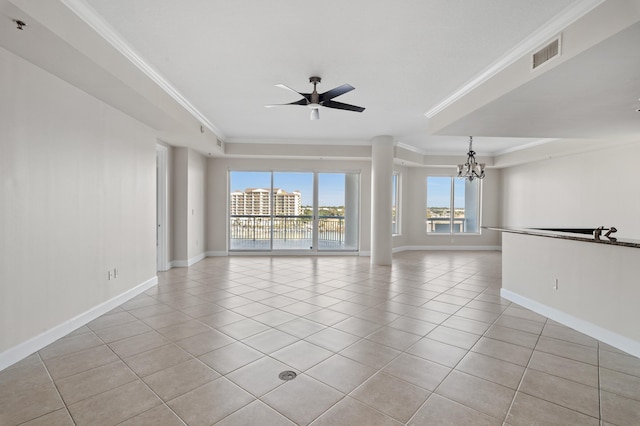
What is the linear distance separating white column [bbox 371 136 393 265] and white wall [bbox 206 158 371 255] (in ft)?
3.72

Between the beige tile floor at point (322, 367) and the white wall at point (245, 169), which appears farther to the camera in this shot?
the white wall at point (245, 169)

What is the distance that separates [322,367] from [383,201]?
16.6 feet

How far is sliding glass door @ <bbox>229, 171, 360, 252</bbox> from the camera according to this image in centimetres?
846

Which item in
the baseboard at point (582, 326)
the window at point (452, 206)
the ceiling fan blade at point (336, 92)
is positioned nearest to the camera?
the baseboard at point (582, 326)

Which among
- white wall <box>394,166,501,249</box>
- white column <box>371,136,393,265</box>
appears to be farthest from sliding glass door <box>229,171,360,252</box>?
white wall <box>394,166,501,249</box>

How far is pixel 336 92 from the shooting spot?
142 inches

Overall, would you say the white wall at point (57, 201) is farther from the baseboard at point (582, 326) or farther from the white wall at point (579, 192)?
the white wall at point (579, 192)

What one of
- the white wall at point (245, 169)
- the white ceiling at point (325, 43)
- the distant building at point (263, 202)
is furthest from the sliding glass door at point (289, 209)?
the white ceiling at point (325, 43)

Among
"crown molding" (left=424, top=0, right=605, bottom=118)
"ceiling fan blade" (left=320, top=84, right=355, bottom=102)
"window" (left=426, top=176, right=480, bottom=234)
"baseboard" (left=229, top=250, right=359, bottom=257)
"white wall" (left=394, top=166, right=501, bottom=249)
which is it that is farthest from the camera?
"window" (left=426, top=176, right=480, bottom=234)

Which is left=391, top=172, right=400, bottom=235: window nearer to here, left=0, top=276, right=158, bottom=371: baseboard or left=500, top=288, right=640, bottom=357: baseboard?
left=500, top=288, right=640, bottom=357: baseboard

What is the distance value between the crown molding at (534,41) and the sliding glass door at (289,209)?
4562 millimetres

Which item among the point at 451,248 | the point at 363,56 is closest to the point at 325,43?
the point at 363,56

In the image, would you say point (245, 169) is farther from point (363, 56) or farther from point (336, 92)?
point (363, 56)

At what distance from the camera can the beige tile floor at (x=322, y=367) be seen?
2.03 metres
